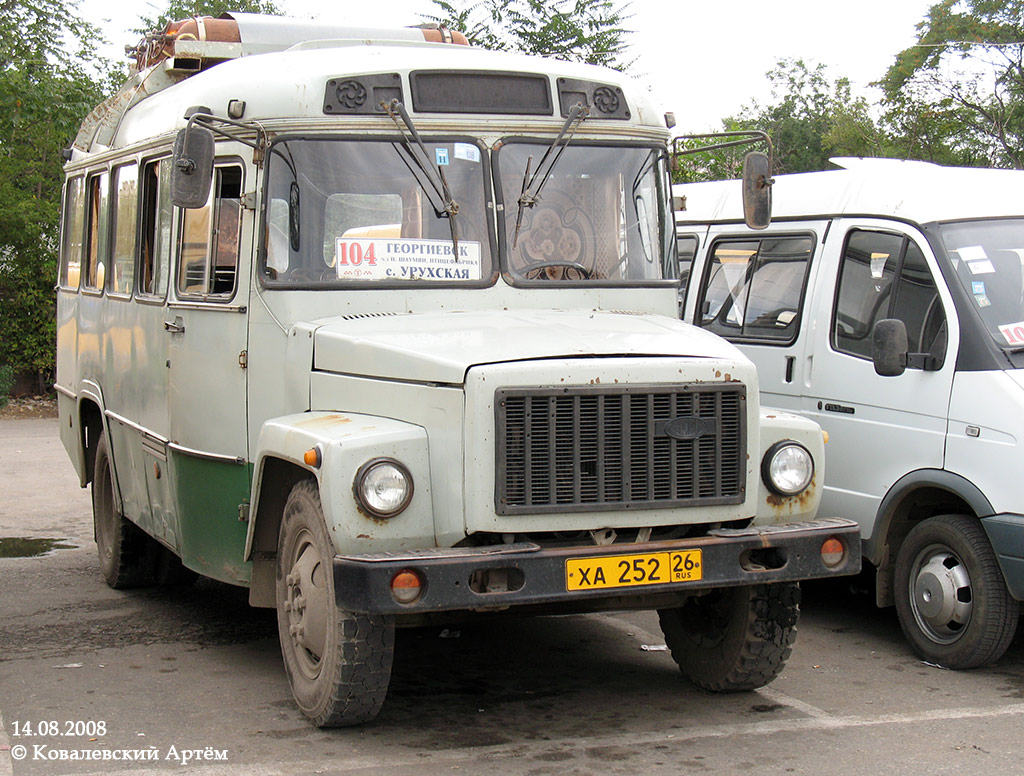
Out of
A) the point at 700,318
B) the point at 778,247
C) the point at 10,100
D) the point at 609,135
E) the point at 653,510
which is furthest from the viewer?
the point at 10,100

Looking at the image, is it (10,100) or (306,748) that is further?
(10,100)

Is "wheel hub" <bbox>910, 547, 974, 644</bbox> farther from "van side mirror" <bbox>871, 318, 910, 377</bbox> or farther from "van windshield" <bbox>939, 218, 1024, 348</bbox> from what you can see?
"van windshield" <bbox>939, 218, 1024, 348</bbox>

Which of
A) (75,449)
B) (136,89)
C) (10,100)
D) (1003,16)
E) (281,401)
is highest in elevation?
(1003,16)

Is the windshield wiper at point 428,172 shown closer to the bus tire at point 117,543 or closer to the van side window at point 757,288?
the van side window at point 757,288

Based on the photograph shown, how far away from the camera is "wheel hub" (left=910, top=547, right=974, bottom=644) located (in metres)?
6.77

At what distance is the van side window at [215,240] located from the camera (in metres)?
6.39

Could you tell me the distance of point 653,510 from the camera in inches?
215

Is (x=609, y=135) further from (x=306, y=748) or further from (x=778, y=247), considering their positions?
(x=306, y=748)

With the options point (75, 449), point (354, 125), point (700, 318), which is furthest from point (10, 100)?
point (354, 125)

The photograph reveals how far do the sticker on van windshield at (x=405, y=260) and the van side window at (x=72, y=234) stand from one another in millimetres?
3832

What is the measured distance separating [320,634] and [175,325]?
2.08 metres

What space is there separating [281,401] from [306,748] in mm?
1589

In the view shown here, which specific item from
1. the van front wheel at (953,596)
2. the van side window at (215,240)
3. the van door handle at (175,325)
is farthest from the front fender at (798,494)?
the van door handle at (175,325)

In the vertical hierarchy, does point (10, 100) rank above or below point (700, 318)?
above
